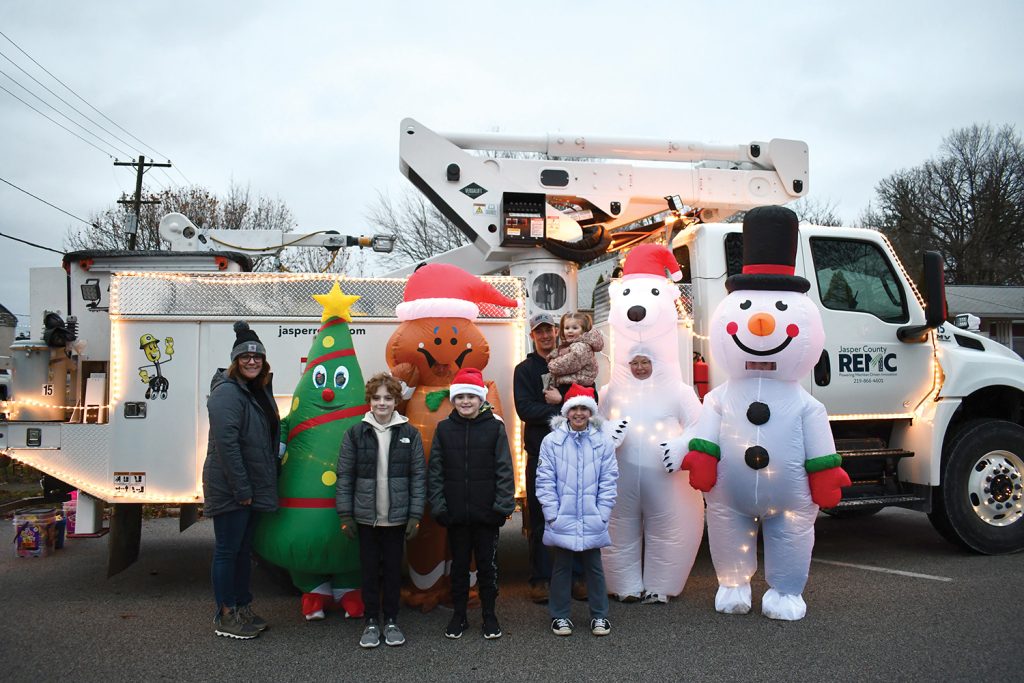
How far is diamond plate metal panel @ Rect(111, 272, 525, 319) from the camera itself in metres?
5.16

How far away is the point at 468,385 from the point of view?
4523 millimetres

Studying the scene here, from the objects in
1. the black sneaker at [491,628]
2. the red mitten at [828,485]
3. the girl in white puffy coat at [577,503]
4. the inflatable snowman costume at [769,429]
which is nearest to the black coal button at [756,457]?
the inflatable snowman costume at [769,429]

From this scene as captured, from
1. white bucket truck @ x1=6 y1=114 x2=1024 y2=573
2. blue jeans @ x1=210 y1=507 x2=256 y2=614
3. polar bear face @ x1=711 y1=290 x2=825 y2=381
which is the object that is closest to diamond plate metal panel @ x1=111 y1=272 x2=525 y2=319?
white bucket truck @ x1=6 y1=114 x2=1024 y2=573

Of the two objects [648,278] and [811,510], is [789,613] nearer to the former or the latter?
[811,510]

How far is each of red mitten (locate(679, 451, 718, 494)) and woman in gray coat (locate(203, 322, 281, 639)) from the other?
2552mm

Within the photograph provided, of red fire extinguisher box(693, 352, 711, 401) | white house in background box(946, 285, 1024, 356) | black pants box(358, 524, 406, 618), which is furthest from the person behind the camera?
white house in background box(946, 285, 1024, 356)

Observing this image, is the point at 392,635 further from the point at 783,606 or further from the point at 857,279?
the point at 857,279

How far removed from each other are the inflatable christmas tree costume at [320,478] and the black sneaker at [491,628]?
2.96ft

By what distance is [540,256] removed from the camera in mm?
6375

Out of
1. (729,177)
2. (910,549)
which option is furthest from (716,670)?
(729,177)

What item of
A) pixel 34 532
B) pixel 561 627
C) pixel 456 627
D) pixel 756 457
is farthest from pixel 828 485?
pixel 34 532

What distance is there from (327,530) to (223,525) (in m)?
0.59

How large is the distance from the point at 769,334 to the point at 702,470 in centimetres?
93

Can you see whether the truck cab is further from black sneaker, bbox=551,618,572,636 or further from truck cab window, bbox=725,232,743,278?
black sneaker, bbox=551,618,572,636
